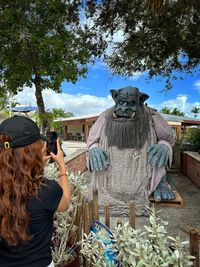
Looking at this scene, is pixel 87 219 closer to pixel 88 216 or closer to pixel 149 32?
pixel 88 216

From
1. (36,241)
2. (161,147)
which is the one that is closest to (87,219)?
(36,241)

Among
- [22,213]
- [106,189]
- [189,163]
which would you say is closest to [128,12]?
[189,163]

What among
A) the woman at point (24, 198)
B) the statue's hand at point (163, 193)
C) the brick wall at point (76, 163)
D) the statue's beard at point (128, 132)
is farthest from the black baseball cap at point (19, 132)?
the brick wall at point (76, 163)

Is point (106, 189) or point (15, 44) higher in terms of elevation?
point (15, 44)

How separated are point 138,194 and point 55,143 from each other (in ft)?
12.9

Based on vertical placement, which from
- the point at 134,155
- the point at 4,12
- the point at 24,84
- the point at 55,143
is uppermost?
the point at 4,12

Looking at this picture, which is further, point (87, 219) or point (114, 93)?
point (114, 93)

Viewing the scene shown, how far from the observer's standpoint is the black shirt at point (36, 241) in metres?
1.88

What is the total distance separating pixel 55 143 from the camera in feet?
7.68

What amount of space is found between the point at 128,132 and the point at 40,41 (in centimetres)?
314

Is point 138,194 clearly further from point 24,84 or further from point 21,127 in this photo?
point 24,84

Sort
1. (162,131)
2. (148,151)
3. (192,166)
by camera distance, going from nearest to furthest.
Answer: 1. (148,151)
2. (162,131)
3. (192,166)

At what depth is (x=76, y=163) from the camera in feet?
32.0

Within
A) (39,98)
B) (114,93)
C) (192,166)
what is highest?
(39,98)
